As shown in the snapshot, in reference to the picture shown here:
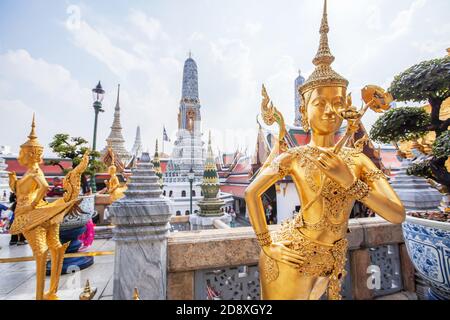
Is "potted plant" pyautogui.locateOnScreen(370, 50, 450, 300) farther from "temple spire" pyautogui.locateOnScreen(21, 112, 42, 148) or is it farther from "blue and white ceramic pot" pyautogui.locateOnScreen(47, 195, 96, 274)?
"blue and white ceramic pot" pyautogui.locateOnScreen(47, 195, 96, 274)

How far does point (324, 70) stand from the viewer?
1.64 m

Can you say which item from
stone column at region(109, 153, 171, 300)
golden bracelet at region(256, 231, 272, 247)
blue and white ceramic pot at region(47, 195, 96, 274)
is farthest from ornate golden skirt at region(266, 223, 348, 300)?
blue and white ceramic pot at region(47, 195, 96, 274)

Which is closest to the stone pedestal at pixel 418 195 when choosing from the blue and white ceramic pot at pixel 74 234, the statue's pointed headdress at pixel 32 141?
the statue's pointed headdress at pixel 32 141

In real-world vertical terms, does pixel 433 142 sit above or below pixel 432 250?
above

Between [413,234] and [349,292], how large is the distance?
1135 millimetres

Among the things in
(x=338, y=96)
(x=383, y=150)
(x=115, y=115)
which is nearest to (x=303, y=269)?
(x=338, y=96)

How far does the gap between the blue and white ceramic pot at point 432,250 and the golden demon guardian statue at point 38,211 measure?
150 inches

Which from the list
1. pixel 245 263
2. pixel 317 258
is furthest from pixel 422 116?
pixel 245 263

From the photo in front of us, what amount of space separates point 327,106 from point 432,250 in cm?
202

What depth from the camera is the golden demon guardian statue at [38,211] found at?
2.23 metres

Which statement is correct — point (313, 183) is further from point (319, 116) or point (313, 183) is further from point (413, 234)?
point (413, 234)

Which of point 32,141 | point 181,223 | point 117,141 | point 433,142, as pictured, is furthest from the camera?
point 117,141

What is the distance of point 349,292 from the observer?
2848mm

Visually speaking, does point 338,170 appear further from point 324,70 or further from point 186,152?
point 186,152
